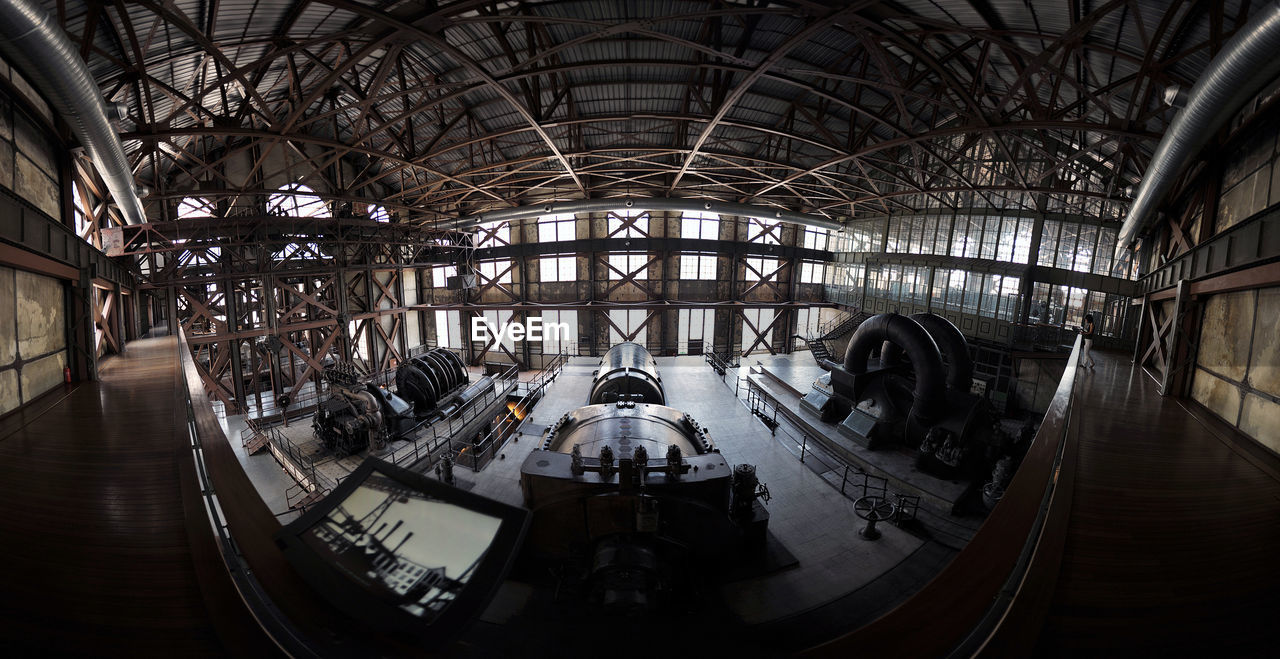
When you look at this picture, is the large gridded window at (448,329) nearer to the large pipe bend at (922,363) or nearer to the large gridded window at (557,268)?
the large gridded window at (557,268)

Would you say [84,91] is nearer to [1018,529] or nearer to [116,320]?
[116,320]

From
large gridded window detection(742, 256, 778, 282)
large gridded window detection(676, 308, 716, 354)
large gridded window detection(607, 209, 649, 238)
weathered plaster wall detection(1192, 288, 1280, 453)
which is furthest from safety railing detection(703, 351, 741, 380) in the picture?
weathered plaster wall detection(1192, 288, 1280, 453)

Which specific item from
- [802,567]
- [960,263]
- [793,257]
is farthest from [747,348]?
[802,567]

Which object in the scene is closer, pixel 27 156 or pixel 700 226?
pixel 27 156

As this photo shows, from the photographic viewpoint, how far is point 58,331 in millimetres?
7312

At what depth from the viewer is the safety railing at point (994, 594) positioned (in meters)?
1.94

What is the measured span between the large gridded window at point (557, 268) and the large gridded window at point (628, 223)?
3204mm

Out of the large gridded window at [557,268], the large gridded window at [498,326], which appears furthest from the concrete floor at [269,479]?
the large gridded window at [557,268]

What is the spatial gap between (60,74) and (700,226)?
22.7 meters

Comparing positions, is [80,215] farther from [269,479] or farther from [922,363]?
[922,363]

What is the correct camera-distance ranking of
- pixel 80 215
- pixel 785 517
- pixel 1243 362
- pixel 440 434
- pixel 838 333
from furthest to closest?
pixel 838 333
pixel 440 434
pixel 80 215
pixel 785 517
pixel 1243 362

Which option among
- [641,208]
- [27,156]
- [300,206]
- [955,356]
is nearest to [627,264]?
[641,208]

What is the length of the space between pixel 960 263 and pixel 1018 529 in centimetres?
2065

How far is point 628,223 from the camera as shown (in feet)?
76.9
